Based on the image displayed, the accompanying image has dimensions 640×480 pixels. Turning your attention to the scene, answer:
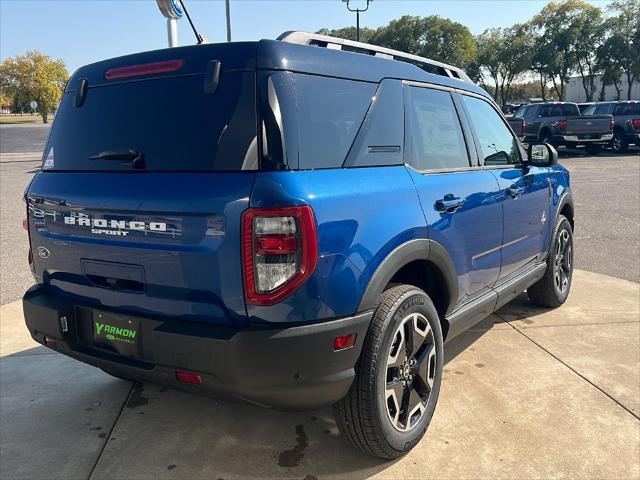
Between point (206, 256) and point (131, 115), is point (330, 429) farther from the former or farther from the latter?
point (131, 115)

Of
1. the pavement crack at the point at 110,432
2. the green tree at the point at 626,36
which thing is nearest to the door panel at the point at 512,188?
the pavement crack at the point at 110,432

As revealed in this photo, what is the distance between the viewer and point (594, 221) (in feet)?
28.9

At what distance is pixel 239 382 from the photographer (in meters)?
2.19

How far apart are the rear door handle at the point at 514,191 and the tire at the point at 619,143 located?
1966cm

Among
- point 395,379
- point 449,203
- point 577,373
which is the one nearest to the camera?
point 395,379

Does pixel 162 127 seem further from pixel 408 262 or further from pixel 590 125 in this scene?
pixel 590 125

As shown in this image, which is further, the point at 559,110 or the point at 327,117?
the point at 559,110

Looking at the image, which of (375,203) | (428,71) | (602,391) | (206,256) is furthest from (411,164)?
(602,391)

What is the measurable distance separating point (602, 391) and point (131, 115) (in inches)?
123

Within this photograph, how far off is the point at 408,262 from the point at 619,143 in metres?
21.9

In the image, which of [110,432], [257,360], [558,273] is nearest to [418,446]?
[257,360]

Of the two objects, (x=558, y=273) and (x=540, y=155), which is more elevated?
(x=540, y=155)

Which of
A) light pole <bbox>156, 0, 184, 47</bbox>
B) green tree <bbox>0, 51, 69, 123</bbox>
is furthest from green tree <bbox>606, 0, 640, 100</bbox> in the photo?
green tree <bbox>0, 51, 69, 123</bbox>

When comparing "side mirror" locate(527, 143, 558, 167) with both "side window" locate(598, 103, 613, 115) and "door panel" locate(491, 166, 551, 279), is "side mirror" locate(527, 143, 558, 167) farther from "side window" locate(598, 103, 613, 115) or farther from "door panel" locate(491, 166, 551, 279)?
"side window" locate(598, 103, 613, 115)
